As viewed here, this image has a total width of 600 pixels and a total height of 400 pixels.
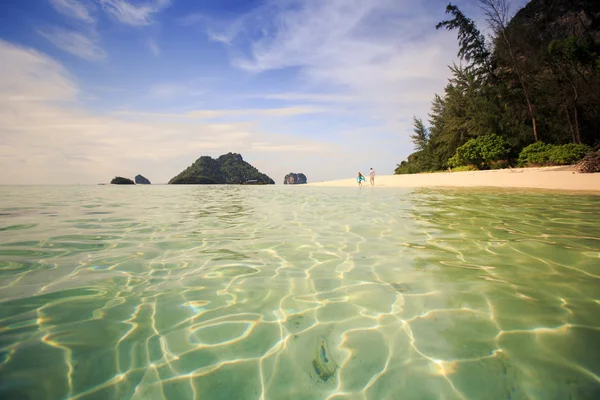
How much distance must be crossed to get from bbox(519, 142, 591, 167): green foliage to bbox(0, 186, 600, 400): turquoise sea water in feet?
60.5

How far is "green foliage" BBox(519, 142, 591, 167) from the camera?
1712 cm

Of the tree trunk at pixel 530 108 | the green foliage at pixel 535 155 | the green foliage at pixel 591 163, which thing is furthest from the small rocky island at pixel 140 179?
the green foliage at pixel 591 163

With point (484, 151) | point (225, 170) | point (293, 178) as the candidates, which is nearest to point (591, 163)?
point (484, 151)

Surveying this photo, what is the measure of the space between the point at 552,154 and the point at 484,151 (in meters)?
5.02

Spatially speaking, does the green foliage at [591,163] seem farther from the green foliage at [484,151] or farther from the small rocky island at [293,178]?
the small rocky island at [293,178]

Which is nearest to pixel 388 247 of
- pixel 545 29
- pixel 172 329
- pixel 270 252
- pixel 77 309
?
pixel 270 252

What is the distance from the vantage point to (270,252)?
12.5 feet

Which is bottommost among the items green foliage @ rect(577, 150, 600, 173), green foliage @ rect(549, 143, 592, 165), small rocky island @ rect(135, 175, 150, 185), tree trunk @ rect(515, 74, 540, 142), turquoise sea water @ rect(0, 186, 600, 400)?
turquoise sea water @ rect(0, 186, 600, 400)

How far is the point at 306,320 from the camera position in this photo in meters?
2.12

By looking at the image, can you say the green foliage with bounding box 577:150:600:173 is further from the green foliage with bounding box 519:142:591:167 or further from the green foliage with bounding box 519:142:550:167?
the green foliage with bounding box 519:142:550:167

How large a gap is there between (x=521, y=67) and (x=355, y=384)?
31.0 meters

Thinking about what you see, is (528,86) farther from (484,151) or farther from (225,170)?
(225,170)

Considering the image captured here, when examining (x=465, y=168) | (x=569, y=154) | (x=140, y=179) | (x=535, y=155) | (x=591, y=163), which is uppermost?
(x=140, y=179)

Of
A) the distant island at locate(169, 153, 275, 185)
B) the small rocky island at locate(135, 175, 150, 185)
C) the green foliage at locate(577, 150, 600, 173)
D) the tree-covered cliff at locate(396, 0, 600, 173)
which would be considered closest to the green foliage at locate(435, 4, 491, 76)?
the tree-covered cliff at locate(396, 0, 600, 173)
